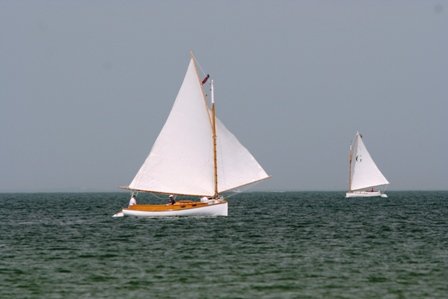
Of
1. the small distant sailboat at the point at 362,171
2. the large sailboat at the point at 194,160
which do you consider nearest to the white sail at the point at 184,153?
the large sailboat at the point at 194,160

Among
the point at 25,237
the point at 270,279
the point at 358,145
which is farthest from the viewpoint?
the point at 358,145

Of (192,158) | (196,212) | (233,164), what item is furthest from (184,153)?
(196,212)

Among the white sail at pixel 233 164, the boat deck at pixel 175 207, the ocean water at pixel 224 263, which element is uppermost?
the white sail at pixel 233 164

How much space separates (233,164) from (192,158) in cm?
385

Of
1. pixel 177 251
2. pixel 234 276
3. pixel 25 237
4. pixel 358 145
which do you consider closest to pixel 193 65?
pixel 25 237

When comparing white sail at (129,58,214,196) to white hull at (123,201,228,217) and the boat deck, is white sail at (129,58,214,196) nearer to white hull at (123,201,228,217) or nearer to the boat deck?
the boat deck

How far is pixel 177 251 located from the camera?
44.3 m

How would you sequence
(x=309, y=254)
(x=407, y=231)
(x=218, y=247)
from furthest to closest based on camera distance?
(x=407, y=231), (x=218, y=247), (x=309, y=254)

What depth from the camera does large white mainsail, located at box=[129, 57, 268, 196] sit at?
70562 mm

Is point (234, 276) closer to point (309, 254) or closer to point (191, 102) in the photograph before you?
point (309, 254)

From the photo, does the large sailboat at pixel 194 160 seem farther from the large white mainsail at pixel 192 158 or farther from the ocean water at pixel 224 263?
the ocean water at pixel 224 263

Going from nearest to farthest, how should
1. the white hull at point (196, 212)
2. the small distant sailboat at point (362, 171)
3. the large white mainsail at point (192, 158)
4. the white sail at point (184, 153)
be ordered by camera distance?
the white hull at point (196, 212) → the white sail at point (184, 153) → the large white mainsail at point (192, 158) → the small distant sailboat at point (362, 171)

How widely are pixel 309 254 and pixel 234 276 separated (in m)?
9.72

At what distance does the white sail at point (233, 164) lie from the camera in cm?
7094
